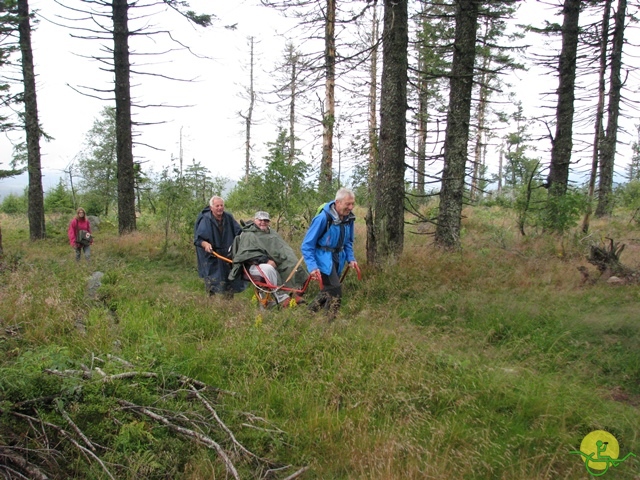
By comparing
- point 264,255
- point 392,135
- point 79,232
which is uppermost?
point 392,135

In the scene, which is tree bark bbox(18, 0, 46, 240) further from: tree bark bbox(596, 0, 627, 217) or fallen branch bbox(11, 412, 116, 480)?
tree bark bbox(596, 0, 627, 217)

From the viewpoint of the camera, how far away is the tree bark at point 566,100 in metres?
11.3

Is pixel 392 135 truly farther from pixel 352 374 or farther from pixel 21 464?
pixel 21 464

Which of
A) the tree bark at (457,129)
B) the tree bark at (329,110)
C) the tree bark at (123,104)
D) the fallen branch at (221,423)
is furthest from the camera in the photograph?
the tree bark at (123,104)

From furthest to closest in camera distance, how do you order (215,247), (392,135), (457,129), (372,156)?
(372,156)
(457,129)
(392,135)
(215,247)

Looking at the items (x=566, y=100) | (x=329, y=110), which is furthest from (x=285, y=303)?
(x=566, y=100)

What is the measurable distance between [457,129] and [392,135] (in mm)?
2462

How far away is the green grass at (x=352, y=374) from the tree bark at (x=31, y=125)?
10.4m

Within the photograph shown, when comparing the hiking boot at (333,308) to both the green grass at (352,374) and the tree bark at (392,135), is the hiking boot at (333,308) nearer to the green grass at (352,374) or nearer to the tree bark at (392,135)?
the green grass at (352,374)

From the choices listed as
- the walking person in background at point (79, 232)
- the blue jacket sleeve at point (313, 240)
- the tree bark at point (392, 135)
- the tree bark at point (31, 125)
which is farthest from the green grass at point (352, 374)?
the tree bark at point (31, 125)

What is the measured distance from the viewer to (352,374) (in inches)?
149

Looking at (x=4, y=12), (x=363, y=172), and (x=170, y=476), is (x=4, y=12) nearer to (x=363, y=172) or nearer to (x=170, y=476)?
(x=363, y=172)

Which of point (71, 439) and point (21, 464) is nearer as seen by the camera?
point (21, 464)

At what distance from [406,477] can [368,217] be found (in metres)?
5.23
